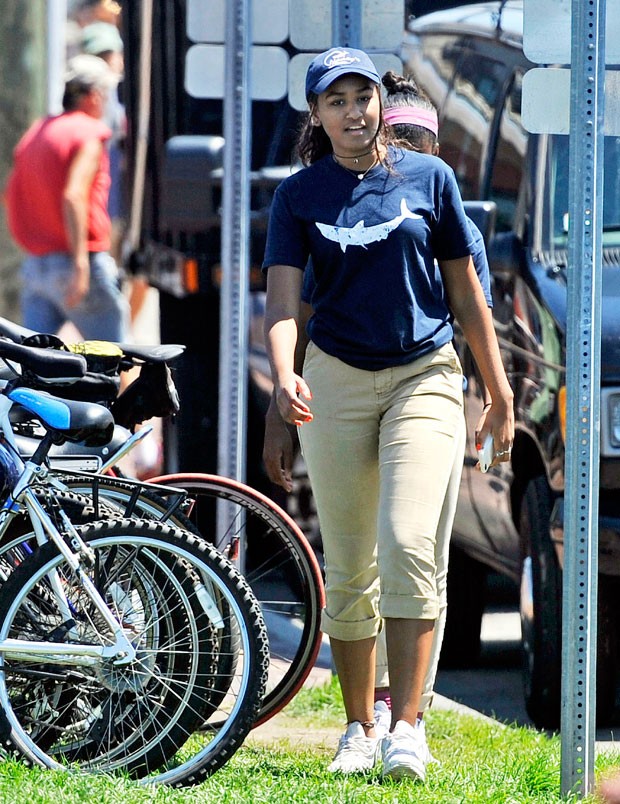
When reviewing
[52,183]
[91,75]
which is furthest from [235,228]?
[52,183]

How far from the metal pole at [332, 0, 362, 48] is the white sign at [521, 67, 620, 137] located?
1.91 m

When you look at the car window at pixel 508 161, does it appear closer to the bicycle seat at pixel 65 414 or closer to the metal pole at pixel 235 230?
the metal pole at pixel 235 230

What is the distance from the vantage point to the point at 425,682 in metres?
4.77

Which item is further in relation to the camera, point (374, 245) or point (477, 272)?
point (477, 272)

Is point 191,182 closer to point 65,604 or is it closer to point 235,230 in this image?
point 235,230

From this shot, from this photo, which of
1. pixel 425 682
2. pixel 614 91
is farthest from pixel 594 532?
pixel 614 91

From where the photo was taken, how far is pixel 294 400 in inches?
168

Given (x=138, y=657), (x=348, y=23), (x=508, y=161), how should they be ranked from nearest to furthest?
(x=138, y=657) < (x=348, y=23) < (x=508, y=161)

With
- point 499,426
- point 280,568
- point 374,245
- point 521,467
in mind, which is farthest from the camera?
point 521,467

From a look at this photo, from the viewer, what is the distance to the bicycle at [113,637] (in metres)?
4.36

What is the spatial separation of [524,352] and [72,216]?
4.45 m

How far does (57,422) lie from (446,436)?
99cm

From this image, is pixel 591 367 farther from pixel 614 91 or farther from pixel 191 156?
pixel 191 156

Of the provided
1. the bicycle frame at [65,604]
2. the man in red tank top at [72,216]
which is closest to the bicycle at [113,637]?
the bicycle frame at [65,604]
